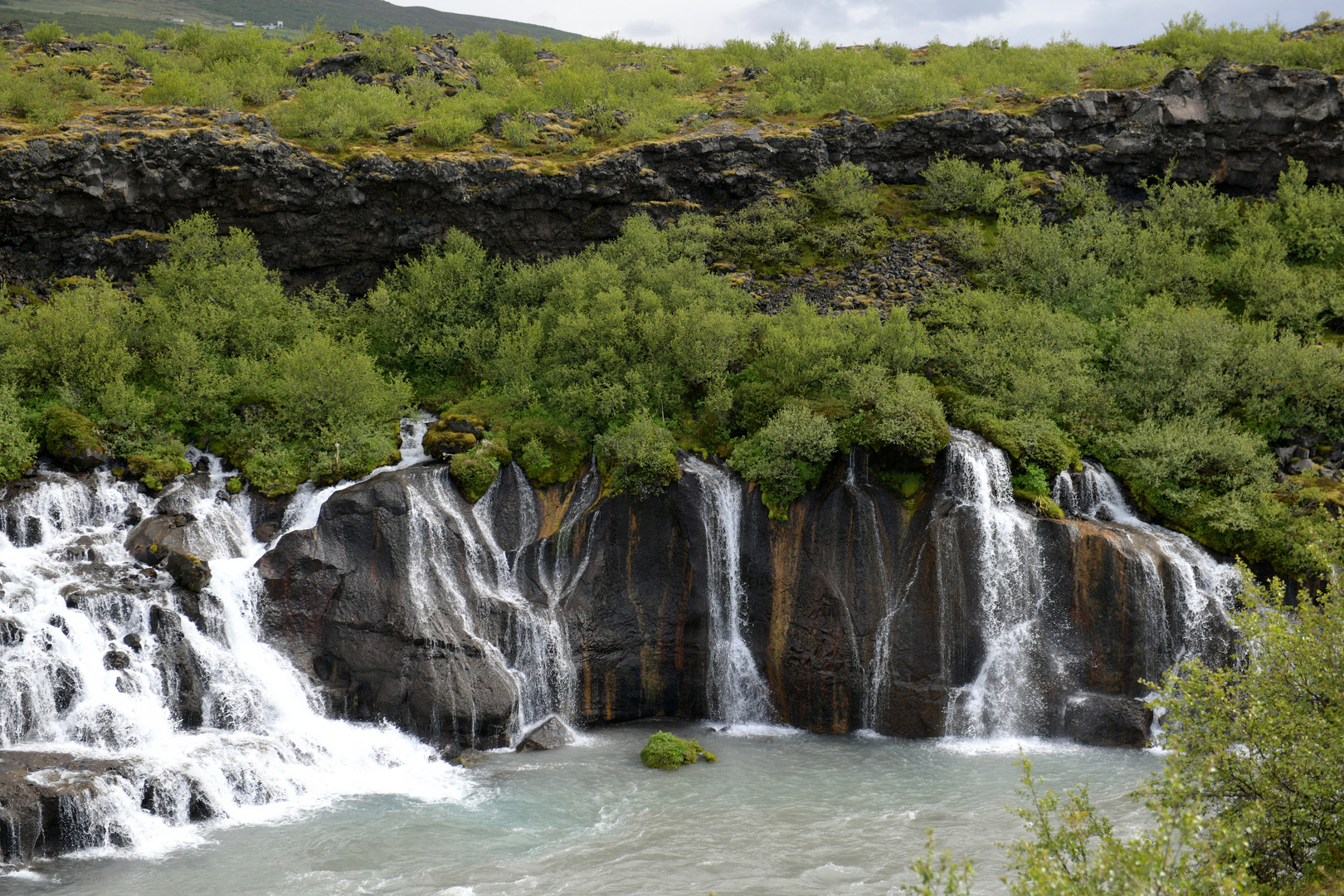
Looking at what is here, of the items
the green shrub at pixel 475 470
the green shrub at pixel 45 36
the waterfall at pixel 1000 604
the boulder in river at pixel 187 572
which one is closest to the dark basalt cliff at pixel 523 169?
the green shrub at pixel 475 470

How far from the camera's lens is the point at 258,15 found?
531 ft

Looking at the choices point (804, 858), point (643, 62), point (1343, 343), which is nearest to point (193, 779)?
point (804, 858)

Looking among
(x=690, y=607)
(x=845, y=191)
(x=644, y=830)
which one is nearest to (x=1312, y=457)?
(x=690, y=607)

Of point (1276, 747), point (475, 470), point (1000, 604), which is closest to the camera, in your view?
point (1276, 747)

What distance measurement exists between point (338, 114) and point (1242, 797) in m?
48.9

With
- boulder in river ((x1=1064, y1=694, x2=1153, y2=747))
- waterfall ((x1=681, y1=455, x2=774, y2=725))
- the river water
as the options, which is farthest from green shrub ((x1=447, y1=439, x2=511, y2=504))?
boulder in river ((x1=1064, y1=694, x2=1153, y2=747))

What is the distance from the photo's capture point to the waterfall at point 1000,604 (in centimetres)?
2773

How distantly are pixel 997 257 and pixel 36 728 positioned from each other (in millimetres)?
45548

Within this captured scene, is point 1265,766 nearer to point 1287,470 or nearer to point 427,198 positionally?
point 1287,470

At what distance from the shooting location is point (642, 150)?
1887 inches

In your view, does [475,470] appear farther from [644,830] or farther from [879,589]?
[879,589]

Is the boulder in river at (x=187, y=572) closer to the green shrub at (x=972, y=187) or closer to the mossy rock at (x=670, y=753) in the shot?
the mossy rock at (x=670, y=753)

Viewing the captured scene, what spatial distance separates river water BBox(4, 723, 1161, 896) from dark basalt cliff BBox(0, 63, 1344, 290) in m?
30.7

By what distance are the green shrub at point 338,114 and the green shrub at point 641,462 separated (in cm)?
2648
